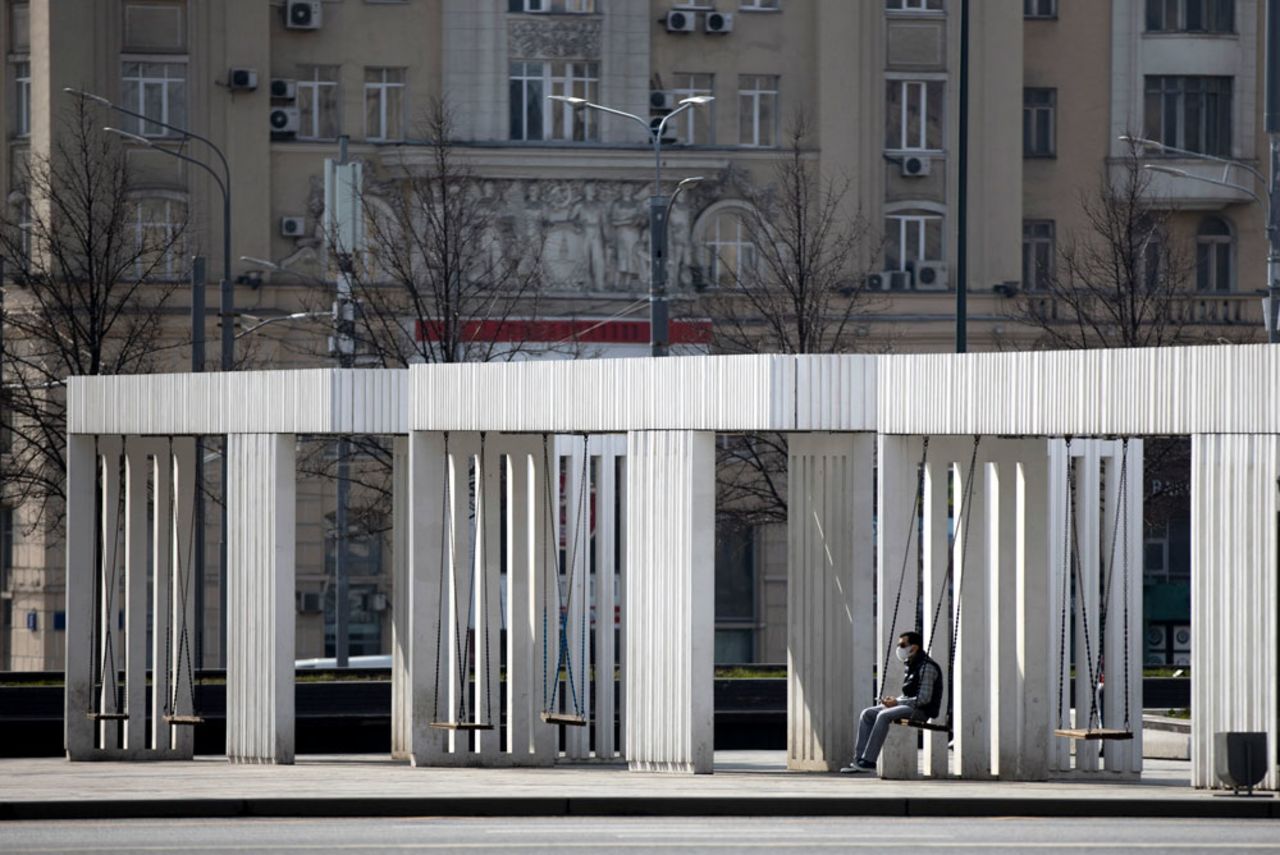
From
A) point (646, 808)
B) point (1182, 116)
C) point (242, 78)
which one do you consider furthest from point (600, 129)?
point (646, 808)

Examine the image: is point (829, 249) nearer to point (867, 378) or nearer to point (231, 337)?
point (231, 337)

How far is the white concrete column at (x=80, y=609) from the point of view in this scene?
25.3 meters

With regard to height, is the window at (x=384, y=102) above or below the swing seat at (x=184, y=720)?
above

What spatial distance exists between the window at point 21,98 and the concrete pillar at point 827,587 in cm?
2842

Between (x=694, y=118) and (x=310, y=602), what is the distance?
11.3 metres

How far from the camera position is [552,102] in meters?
48.5

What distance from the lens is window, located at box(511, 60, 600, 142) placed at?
48.5 m

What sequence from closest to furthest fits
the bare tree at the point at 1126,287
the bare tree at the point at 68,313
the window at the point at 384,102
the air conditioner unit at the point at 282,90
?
the bare tree at the point at 68,313, the bare tree at the point at 1126,287, the air conditioner unit at the point at 282,90, the window at the point at 384,102

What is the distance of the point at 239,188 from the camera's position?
1863 inches

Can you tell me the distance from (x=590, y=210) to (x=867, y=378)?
1121 inches

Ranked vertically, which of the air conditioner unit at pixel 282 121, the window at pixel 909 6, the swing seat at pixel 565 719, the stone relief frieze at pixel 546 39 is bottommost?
the swing seat at pixel 565 719

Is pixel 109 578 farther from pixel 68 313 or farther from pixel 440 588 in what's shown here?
pixel 68 313

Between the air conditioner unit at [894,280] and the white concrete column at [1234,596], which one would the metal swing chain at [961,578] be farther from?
the air conditioner unit at [894,280]

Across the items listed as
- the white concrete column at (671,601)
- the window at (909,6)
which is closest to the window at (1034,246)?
the window at (909,6)
